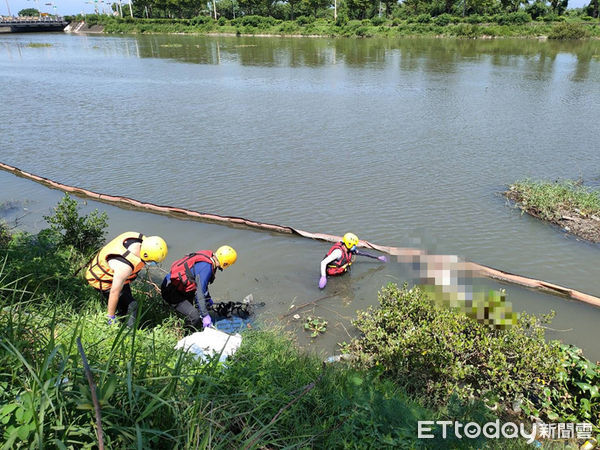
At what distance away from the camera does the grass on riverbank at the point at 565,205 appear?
32.0 feet

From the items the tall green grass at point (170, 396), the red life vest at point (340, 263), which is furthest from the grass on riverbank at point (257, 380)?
the red life vest at point (340, 263)

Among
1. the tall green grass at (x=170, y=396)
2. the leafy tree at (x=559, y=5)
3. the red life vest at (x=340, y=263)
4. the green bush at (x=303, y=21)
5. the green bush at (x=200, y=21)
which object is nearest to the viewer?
the tall green grass at (x=170, y=396)

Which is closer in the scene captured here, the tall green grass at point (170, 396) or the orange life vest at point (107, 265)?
the tall green grass at point (170, 396)

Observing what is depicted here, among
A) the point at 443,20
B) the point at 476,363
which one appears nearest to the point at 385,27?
the point at 443,20

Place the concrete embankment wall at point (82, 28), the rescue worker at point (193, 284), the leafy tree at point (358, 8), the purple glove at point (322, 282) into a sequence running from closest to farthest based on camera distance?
the rescue worker at point (193, 284) → the purple glove at point (322, 282) → the leafy tree at point (358, 8) → the concrete embankment wall at point (82, 28)

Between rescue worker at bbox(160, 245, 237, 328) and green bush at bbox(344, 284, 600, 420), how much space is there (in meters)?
2.20

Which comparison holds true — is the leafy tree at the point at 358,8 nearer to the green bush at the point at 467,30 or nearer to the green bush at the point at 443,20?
the green bush at the point at 443,20

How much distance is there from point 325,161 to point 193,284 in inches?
353

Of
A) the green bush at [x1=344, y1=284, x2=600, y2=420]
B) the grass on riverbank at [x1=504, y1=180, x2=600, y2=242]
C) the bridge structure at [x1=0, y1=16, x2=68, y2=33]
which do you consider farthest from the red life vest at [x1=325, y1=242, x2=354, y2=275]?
the bridge structure at [x1=0, y1=16, x2=68, y2=33]

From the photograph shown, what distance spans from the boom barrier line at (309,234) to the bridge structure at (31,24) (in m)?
89.9

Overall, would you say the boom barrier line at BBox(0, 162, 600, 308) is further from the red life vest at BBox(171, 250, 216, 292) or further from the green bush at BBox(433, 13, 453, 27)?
the green bush at BBox(433, 13, 453, 27)

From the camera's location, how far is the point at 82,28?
8688 centimetres

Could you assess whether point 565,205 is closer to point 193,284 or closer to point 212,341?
point 193,284

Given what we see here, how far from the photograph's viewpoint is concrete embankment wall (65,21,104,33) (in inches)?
3356
